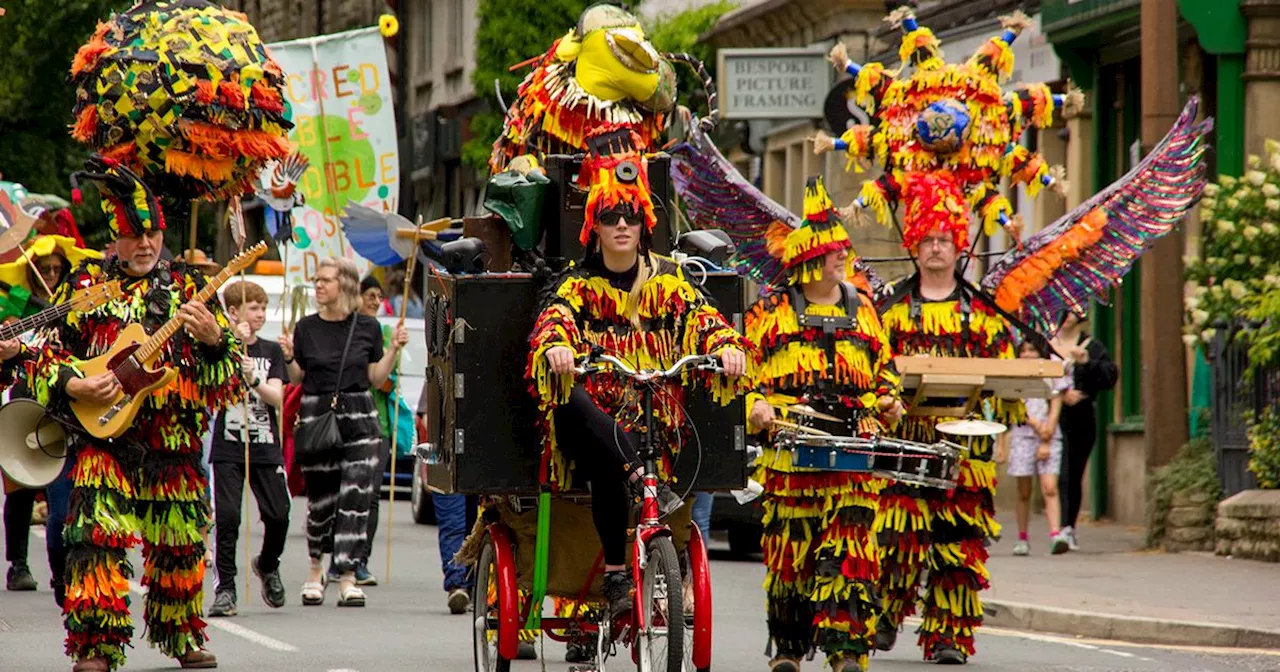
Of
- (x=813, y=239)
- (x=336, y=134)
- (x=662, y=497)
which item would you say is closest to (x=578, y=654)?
(x=813, y=239)

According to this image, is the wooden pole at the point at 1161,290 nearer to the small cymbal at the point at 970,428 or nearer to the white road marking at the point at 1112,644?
the white road marking at the point at 1112,644

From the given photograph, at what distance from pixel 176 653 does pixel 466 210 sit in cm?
3328

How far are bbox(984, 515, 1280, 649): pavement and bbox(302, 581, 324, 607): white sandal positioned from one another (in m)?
3.80

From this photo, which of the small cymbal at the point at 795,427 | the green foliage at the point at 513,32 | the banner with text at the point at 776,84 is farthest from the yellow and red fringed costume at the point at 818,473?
the green foliage at the point at 513,32

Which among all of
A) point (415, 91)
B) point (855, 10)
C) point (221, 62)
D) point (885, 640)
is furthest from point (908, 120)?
point (415, 91)

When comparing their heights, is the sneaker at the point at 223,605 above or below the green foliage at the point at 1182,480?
below

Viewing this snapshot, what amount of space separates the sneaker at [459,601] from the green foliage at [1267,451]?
5855 millimetres

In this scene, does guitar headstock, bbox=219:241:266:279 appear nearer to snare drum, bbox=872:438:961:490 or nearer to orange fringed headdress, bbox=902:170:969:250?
snare drum, bbox=872:438:961:490

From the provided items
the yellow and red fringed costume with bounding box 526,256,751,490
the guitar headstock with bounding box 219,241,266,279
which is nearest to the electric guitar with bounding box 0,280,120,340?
the guitar headstock with bounding box 219,241,266,279

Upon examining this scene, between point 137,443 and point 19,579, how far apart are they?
15.7ft

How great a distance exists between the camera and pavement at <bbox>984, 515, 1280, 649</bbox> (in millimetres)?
12906

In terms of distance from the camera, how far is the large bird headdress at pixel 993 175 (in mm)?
11578

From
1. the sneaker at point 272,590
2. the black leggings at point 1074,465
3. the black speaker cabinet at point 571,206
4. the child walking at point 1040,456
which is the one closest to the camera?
the black speaker cabinet at point 571,206

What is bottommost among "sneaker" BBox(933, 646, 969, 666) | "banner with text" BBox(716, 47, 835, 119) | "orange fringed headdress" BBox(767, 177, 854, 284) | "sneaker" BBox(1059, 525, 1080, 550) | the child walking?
"sneaker" BBox(933, 646, 969, 666)
